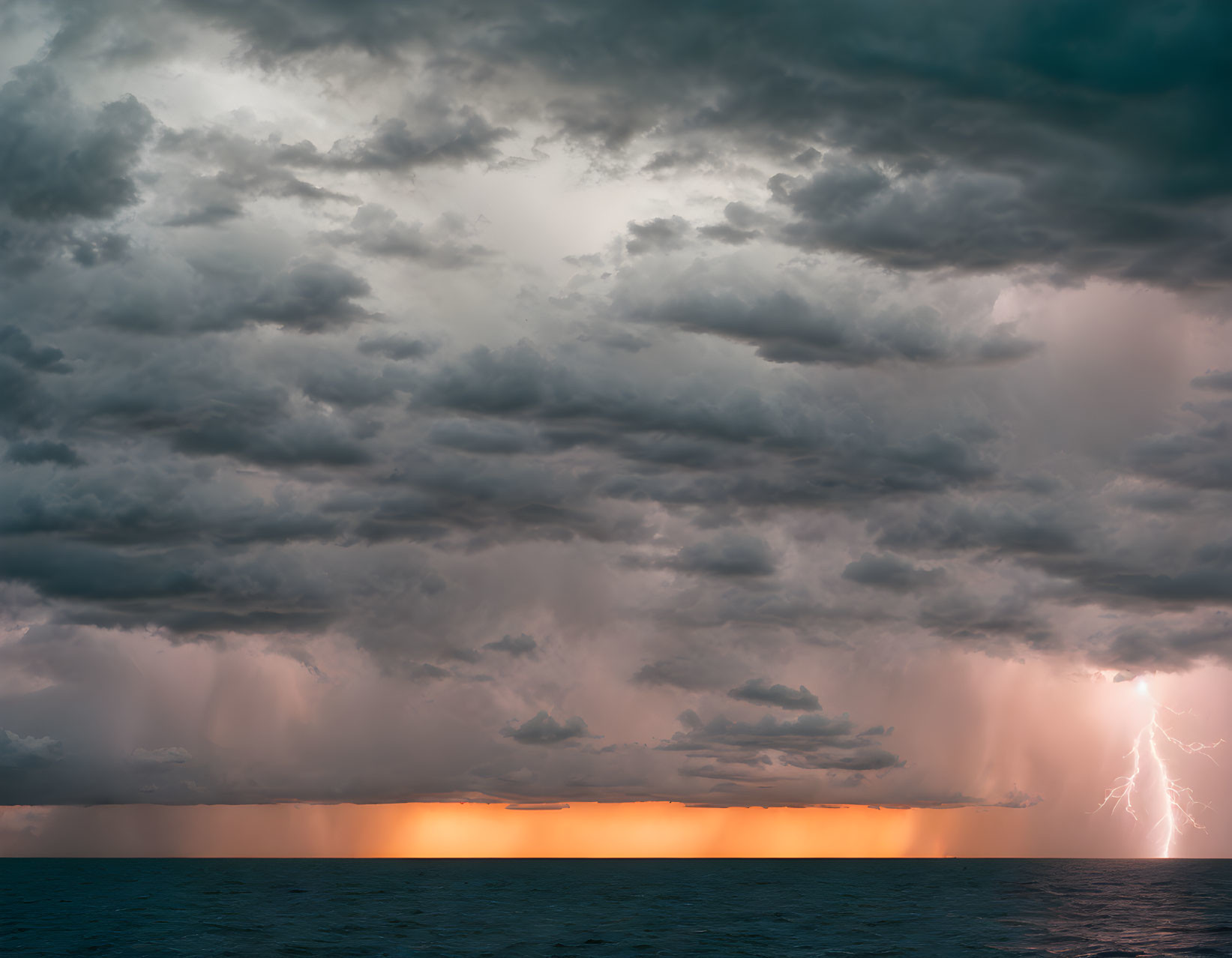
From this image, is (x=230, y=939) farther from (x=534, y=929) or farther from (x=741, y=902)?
(x=741, y=902)

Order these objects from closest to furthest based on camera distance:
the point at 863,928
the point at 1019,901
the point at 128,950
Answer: the point at 128,950, the point at 863,928, the point at 1019,901

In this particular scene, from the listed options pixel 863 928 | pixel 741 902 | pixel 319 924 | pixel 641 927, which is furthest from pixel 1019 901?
pixel 319 924

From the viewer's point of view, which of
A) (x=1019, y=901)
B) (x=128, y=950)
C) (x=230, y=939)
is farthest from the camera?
(x=1019, y=901)

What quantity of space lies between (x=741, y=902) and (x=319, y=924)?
75250 mm

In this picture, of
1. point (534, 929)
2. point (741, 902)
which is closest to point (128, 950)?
point (534, 929)

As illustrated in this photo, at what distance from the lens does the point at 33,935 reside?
116875 mm

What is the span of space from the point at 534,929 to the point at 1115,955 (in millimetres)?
59726

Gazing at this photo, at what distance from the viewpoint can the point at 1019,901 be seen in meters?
176

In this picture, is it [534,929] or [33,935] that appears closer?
[33,935]

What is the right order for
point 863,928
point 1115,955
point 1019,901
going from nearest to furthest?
point 1115,955 < point 863,928 < point 1019,901

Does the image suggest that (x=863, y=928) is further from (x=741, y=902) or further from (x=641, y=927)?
(x=741, y=902)

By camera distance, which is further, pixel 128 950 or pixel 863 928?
pixel 863 928

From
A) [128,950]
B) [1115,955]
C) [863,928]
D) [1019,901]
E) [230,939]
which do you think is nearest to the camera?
[1115,955]

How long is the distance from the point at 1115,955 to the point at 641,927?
171ft
